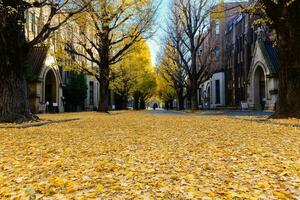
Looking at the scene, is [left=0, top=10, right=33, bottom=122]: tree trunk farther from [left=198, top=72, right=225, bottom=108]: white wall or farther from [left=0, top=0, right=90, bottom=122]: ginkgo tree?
[left=198, top=72, right=225, bottom=108]: white wall

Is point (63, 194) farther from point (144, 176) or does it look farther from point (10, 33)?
point (10, 33)

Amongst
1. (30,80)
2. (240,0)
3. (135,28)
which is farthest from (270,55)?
(30,80)

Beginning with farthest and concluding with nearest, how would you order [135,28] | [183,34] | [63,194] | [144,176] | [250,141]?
1. [183,34]
2. [135,28]
3. [250,141]
4. [144,176]
5. [63,194]

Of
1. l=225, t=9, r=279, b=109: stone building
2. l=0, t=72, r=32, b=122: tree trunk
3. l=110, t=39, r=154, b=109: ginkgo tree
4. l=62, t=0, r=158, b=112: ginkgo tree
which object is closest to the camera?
l=0, t=72, r=32, b=122: tree trunk

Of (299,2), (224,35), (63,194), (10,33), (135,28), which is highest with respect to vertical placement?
(224,35)

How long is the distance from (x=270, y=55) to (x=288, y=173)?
2733 centimetres

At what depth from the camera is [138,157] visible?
5379 mm

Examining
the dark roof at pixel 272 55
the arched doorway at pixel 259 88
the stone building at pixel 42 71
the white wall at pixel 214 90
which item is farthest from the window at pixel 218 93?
the stone building at pixel 42 71

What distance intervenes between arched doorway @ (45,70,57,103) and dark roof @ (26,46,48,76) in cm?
233

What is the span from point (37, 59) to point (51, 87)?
392 centimetres

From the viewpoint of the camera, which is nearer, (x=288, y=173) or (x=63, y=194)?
(x=63, y=194)

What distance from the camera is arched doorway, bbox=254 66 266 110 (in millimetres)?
32344

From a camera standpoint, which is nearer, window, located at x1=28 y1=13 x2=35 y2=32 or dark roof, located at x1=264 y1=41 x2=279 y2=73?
dark roof, located at x1=264 y1=41 x2=279 y2=73

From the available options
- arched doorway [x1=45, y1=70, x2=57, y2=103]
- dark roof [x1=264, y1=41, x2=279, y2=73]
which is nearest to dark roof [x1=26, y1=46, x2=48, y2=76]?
arched doorway [x1=45, y1=70, x2=57, y2=103]
